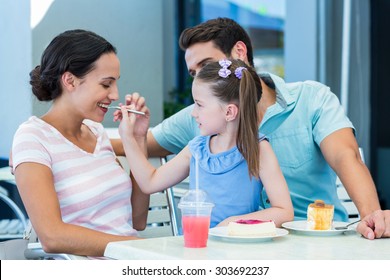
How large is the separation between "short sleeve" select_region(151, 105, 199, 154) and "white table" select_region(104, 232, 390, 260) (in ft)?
3.04

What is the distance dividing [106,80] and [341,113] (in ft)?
2.51

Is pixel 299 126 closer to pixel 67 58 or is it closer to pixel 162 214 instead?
pixel 162 214

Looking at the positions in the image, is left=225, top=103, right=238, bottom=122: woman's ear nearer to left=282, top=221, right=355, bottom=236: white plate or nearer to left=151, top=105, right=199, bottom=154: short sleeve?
left=282, top=221, right=355, bottom=236: white plate

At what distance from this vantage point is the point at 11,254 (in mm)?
1943

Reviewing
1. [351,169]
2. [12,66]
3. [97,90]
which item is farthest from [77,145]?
[12,66]

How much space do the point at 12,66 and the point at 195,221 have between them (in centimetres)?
294

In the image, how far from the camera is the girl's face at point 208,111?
6.68ft

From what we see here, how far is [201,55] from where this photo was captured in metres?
2.36

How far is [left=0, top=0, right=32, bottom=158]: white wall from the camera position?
414 cm

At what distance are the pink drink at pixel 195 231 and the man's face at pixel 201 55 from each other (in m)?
0.91

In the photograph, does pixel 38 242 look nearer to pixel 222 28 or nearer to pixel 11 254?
pixel 11 254

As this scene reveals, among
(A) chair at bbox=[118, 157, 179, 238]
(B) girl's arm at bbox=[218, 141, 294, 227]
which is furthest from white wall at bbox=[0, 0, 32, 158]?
(B) girl's arm at bbox=[218, 141, 294, 227]
